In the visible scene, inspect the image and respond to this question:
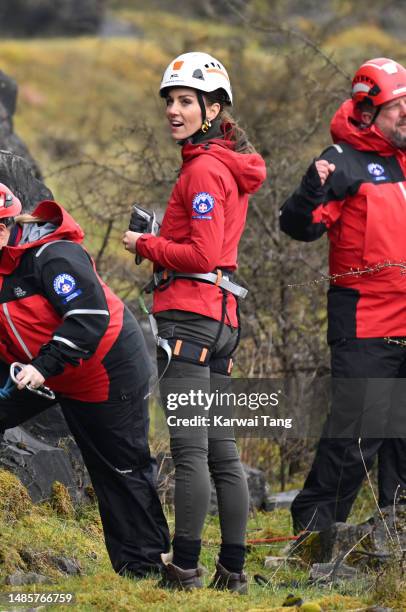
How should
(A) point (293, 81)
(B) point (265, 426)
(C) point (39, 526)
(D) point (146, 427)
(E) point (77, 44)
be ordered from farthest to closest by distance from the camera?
(E) point (77, 44) < (A) point (293, 81) < (B) point (265, 426) < (C) point (39, 526) < (D) point (146, 427)

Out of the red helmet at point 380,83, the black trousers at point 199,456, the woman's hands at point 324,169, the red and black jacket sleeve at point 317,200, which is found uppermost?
the red helmet at point 380,83

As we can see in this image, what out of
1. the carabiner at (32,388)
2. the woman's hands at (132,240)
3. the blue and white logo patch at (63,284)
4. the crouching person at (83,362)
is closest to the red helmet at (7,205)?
the crouching person at (83,362)

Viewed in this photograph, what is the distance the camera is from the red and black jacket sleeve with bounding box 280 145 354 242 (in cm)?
701

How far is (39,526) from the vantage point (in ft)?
22.0

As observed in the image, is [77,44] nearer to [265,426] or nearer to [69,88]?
[69,88]

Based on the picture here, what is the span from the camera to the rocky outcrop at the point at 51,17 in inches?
2044

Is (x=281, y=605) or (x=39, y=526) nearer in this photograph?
(x=281, y=605)

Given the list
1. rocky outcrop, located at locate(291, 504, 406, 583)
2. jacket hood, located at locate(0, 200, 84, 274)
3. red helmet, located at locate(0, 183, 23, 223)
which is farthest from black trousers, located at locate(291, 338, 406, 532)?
red helmet, located at locate(0, 183, 23, 223)

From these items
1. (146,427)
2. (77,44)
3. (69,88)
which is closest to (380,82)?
(146,427)

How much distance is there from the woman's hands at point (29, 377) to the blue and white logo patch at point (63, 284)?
356mm

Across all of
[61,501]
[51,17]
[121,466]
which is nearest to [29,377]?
[121,466]

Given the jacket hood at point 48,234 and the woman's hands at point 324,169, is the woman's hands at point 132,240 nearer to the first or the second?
the jacket hood at point 48,234

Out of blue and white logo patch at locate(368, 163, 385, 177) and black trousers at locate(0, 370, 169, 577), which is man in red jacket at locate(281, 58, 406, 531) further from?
black trousers at locate(0, 370, 169, 577)

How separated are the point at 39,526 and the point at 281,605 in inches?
66.8
